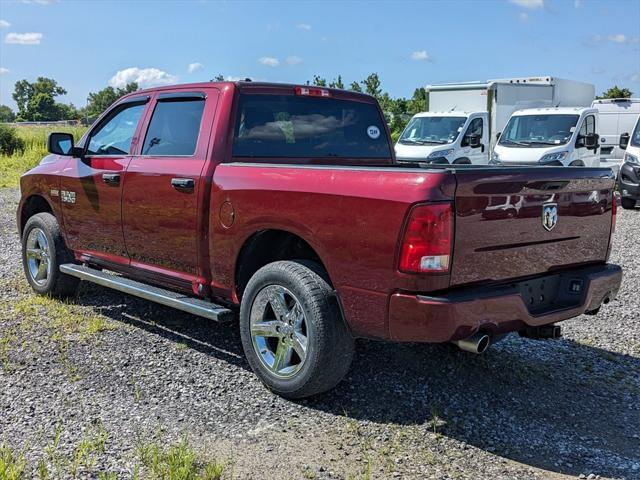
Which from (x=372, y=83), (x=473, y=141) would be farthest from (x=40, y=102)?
(x=473, y=141)

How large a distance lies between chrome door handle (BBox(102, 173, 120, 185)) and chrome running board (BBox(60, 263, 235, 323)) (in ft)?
2.53

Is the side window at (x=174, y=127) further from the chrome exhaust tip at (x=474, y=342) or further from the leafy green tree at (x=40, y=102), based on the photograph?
the leafy green tree at (x=40, y=102)

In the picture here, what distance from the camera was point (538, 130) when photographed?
1656 centimetres

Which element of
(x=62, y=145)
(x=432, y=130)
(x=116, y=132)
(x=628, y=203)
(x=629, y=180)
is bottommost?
(x=628, y=203)

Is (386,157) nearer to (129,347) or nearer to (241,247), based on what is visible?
(241,247)

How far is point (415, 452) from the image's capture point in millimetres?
3766

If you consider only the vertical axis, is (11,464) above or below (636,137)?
below

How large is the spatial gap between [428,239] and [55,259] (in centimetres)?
420

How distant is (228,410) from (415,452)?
1176 mm

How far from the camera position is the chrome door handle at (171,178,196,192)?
15.9 feet

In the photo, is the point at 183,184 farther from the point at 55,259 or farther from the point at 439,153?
the point at 439,153

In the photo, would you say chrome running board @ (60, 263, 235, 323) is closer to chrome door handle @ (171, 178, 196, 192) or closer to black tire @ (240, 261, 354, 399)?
black tire @ (240, 261, 354, 399)

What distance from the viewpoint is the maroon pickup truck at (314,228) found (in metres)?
3.69

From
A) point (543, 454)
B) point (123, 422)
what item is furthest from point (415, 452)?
point (123, 422)
